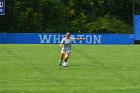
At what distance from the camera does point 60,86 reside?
2006 cm

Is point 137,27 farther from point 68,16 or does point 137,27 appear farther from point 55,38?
point 68,16

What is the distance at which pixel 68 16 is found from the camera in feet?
251

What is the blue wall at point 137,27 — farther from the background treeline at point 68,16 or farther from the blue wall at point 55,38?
the background treeline at point 68,16

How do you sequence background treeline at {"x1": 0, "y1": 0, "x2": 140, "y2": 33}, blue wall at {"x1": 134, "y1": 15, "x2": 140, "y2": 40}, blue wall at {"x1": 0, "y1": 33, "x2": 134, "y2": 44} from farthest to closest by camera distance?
background treeline at {"x1": 0, "y1": 0, "x2": 140, "y2": 33} < blue wall at {"x1": 134, "y1": 15, "x2": 140, "y2": 40} < blue wall at {"x1": 0, "y1": 33, "x2": 134, "y2": 44}

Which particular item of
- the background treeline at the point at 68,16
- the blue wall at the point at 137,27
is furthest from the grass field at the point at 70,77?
the background treeline at the point at 68,16

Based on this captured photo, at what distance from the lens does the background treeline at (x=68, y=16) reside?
69.4 m

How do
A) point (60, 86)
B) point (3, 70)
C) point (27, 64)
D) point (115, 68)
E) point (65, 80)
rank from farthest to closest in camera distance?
1. point (27, 64)
2. point (115, 68)
3. point (3, 70)
4. point (65, 80)
5. point (60, 86)

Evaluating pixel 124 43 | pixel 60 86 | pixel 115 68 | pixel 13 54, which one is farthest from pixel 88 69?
pixel 124 43

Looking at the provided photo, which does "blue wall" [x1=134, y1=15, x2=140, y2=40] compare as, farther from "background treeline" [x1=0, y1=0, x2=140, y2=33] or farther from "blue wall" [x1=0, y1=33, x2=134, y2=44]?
"background treeline" [x1=0, y1=0, x2=140, y2=33]

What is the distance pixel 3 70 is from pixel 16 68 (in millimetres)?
1419

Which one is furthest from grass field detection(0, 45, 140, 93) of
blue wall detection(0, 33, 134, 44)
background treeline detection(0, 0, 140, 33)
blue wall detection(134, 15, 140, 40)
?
background treeline detection(0, 0, 140, 33)

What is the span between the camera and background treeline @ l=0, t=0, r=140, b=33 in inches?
2734

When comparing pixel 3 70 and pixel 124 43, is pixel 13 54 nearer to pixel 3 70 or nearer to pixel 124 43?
pixel 3 70

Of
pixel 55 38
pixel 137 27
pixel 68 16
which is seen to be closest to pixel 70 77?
pixel 55 38
